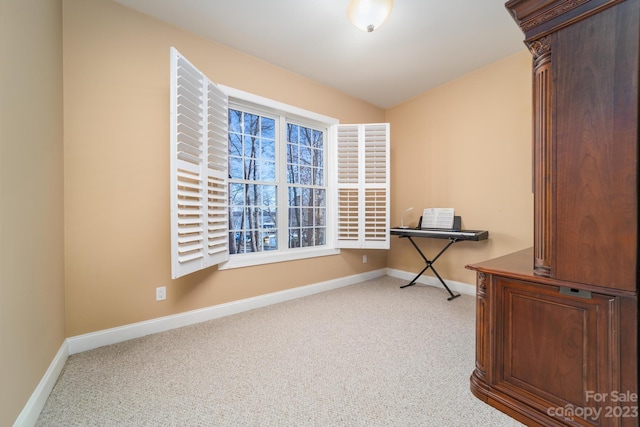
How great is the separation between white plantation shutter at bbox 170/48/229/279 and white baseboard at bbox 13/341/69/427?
0.83 metres

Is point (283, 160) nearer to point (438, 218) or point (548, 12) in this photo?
point (438, 218)

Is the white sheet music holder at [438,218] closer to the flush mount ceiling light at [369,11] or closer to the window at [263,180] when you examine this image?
the window at [263,180]

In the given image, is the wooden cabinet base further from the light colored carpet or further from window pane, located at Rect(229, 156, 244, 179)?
window pane, located at Rect(229, 156, 244, 179)

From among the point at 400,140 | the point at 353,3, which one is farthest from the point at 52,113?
the point at 400,140

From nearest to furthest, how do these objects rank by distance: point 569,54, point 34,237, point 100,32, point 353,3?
point 569,54, point 34,237, point 353,3, point 100,32

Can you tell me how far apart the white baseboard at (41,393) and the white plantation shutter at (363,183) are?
2823 millimetres

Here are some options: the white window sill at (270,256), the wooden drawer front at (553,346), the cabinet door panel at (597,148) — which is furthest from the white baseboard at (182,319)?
the cabinet door panel at (597,148)

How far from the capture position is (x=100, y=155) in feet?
6.90

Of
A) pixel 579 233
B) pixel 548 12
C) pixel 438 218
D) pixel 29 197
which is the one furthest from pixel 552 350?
pixel 29 197

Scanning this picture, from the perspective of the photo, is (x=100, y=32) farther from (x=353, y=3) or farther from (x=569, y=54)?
(x=569, y=54)

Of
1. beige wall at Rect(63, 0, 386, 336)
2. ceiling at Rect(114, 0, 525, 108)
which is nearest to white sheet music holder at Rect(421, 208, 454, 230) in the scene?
ceiling at Rect(114, 0, 525, 108)

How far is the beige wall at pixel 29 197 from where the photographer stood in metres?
1.17

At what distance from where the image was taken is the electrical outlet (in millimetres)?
2367

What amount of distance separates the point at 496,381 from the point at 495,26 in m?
2.95
